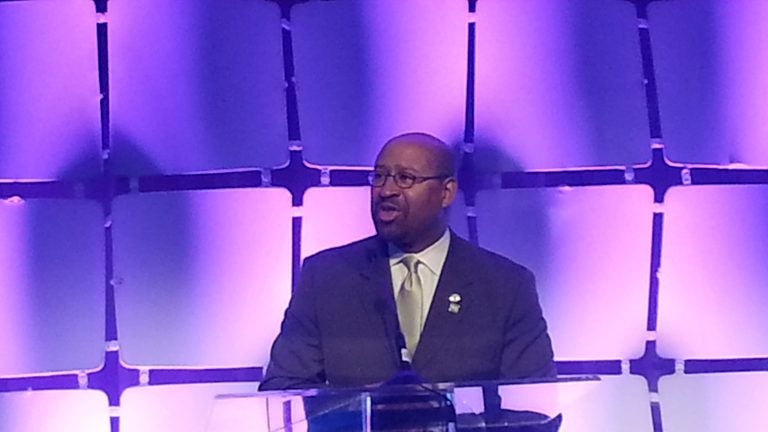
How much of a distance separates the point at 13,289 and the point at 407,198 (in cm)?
123

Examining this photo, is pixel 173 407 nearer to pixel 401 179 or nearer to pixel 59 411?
pixel 59 411

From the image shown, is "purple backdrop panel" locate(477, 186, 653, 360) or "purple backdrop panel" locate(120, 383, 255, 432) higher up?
"purple backdrop panel" locate(477, 186, 653, 360)

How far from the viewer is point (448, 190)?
2893mm

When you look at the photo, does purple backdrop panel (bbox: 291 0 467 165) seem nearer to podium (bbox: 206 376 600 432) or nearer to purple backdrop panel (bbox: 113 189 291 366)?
purple backdrop panel (bbox: 113 189 291 366)

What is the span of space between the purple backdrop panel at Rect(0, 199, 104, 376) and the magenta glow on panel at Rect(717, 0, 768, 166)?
6.29ft

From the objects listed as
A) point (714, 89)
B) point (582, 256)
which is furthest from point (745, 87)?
point (582, 256)

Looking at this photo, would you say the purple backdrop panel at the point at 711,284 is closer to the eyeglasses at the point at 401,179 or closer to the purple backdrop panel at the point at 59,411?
the eyeglasses at the point at 401,179

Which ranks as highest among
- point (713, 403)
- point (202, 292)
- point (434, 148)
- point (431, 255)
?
point (434, 148)

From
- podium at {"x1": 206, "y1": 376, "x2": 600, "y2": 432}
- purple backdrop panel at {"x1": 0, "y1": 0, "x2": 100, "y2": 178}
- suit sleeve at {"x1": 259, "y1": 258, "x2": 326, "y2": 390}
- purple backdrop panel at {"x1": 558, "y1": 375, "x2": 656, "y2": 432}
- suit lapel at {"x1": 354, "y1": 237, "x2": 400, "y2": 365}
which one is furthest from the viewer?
purple backdrop panel at {"x1": 0, "y1": 0, "x2": 100, "y2": 178}

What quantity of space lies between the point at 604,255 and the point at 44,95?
173 cm

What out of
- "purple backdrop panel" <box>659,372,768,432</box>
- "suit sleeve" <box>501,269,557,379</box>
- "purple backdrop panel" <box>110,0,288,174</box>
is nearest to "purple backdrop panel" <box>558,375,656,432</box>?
"purple backdrop panel" <box>659,372,768,432</box>

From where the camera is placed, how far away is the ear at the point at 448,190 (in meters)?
2.88

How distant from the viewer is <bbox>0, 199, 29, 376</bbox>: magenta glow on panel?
10.3ft

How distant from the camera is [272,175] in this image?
321 centimetres
